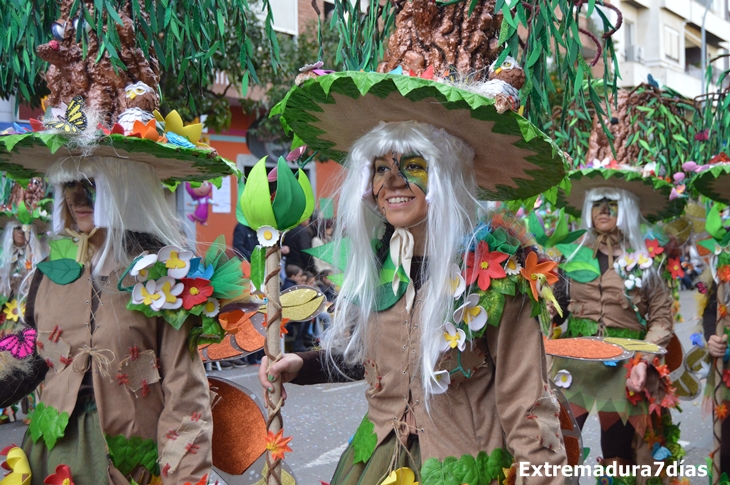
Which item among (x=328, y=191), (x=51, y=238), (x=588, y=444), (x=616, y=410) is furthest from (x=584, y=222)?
(x=51, y=238)

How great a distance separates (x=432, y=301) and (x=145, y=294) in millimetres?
1045

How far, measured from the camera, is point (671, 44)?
30.5m

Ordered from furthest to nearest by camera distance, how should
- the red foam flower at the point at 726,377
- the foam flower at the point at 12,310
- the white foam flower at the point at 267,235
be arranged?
1. the foam flower at the point at 12,310
2. the red foam flower at the point at 726,377
3. the white foam flower at the point at 267,235

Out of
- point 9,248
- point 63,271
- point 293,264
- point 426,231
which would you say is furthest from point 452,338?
point 293,264

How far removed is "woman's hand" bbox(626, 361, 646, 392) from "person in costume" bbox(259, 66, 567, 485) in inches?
88.5

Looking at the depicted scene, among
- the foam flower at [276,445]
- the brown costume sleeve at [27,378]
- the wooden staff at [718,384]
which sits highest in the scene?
the brown costume sleeve at [27,378]

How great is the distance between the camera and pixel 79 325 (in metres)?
2.74

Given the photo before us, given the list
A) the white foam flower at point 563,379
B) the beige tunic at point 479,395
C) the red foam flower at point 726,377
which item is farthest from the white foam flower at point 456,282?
the red foam flower at point 726,377

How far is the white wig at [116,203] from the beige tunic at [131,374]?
0.36 feet

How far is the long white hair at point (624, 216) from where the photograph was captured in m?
4.97

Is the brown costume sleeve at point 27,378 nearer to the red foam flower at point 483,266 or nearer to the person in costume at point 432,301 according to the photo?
the person in costume at point 432,301

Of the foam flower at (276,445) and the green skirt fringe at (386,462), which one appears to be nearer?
the foam flower at (276,445)

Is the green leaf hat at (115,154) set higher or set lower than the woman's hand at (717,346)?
higher

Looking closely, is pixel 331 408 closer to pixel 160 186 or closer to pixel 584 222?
pixel 584 222
